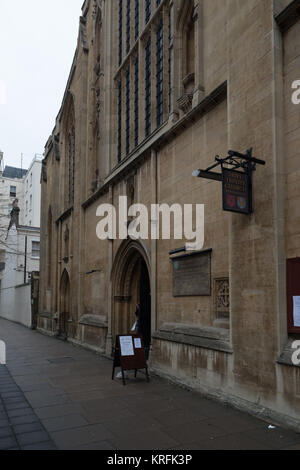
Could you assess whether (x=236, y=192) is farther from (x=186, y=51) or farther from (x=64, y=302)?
(x=64, y=302)

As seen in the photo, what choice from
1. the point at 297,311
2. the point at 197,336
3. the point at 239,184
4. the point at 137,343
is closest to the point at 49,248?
the point at 137,343

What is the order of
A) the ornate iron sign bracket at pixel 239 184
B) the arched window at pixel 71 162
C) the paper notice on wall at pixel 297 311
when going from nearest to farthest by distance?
the paper notice on wall at pixel 297 311 → the ornate iron sign bracket at pixel 239 184 → the arched window at pixel 71 162

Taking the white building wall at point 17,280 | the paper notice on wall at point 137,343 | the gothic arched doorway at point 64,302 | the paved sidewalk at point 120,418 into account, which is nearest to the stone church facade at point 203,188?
the paved sidewalk at point 120,418

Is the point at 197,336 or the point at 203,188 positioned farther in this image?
the point at 203,188

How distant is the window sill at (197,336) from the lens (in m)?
8.30

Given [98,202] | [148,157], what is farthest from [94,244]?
[148,157]

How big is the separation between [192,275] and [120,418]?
3.69m

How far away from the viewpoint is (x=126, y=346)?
32.8 feet

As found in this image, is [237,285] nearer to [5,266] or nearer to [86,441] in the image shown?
[86,441]

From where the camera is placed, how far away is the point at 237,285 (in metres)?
7.88

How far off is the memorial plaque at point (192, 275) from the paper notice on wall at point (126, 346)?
1.52 metres

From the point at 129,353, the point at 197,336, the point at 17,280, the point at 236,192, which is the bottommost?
the point at 129,353

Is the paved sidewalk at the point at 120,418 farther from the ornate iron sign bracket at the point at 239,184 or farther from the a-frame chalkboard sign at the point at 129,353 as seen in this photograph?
the ornate iron sign bracket at the point at 239,184

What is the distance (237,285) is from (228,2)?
18.4 feet
